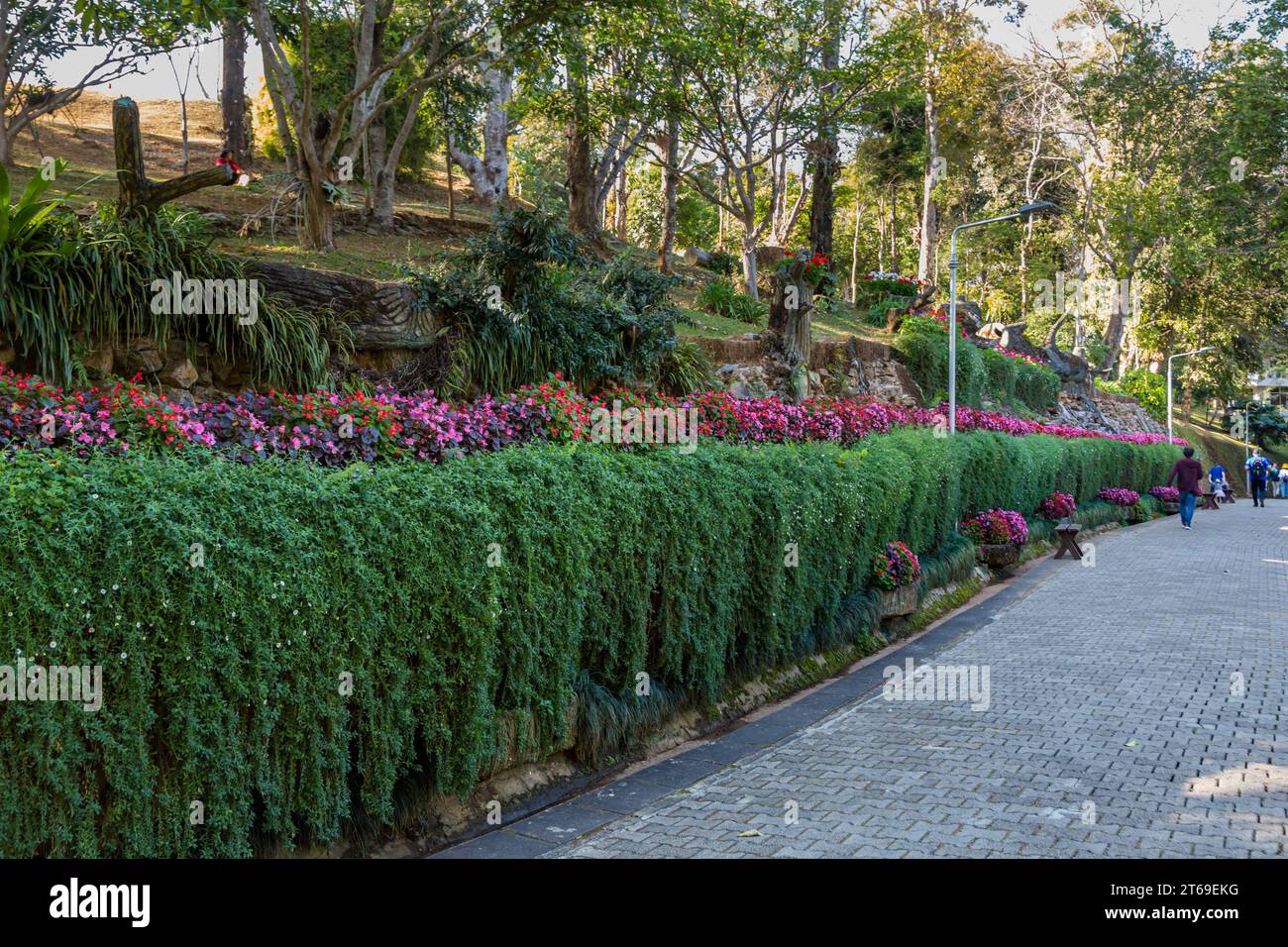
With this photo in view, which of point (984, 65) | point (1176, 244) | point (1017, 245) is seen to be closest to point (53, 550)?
point (984, 65)

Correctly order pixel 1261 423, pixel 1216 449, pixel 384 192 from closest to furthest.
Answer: pixel 384 192 → pixel 1216 449 → pixel 1261 423

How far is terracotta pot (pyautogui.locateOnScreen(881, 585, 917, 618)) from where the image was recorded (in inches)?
409

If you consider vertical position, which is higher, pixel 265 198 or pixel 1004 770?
pixel 265 198

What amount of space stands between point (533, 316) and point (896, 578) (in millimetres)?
4899

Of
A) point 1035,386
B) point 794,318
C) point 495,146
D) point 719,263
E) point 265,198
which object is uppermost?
point 495,146

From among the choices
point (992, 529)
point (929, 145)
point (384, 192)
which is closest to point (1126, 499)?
point (992, 529)

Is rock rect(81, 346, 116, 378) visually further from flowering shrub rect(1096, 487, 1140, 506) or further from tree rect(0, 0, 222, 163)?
flowering shrub rect(1096, 487, 1140, 506)

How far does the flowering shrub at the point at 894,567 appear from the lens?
34.1 feet

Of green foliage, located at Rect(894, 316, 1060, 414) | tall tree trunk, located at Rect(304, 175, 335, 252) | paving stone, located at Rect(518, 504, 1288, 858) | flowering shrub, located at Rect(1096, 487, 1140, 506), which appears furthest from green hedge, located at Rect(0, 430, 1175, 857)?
flowering shrub, located at Rect(1096, 487, 1140, 506)

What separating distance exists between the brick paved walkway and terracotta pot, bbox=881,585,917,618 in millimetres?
437

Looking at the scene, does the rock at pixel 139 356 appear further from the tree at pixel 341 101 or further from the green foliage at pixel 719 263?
the green foliage at pixel 719 263

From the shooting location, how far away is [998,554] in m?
15.0

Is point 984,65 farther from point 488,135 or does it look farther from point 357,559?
point 357,559

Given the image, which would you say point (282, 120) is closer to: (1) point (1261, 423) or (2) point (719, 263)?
(2) point (719, 263)
